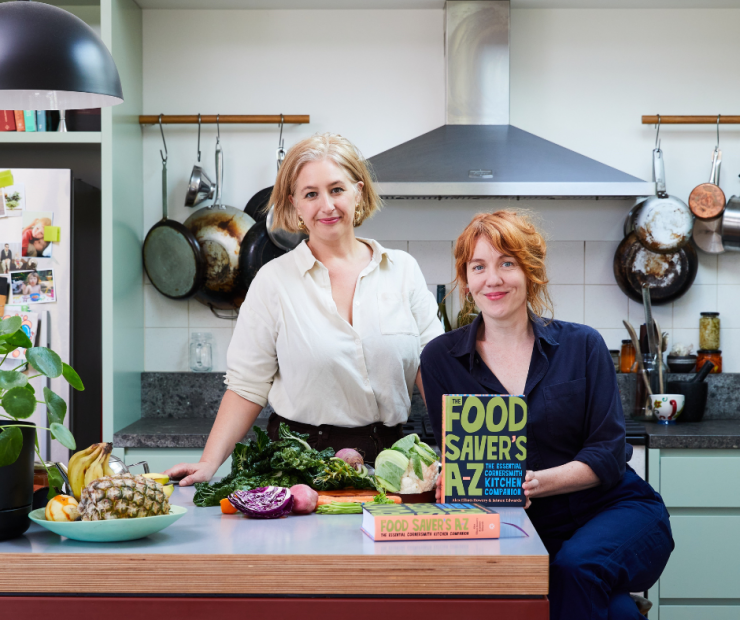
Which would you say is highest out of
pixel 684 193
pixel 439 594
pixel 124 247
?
pixel 684 193

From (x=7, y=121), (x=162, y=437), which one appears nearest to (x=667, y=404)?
(x=162, y=437)

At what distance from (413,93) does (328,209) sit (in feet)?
5.08

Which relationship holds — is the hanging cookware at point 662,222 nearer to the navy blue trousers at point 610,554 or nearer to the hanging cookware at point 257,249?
the hanging cookware at point 257,249

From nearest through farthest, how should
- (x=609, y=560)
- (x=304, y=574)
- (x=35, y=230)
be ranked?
1. (x=304, y=574)
2. (x=609, y=560)
3. (x=35, y=230)

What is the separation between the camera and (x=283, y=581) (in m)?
1.00

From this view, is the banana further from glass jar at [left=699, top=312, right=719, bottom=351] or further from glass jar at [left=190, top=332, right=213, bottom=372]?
glass jar at [left=699, top=312, right=719, bottom=351]

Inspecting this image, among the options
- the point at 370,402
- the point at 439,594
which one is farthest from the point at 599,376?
the point at 439,594

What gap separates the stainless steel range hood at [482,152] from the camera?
2623 millimetres

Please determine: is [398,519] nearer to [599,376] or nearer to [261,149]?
[599,376]

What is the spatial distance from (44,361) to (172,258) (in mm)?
1946

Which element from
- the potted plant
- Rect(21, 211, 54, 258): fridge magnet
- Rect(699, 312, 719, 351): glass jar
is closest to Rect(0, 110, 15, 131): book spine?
Rect(21, 211, 54, 258): fridge magnet

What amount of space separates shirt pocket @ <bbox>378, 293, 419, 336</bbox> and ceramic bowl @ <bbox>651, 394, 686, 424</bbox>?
133 centimetres

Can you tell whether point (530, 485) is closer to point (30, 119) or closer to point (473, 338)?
point (473, 338)

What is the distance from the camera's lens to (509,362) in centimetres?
155
